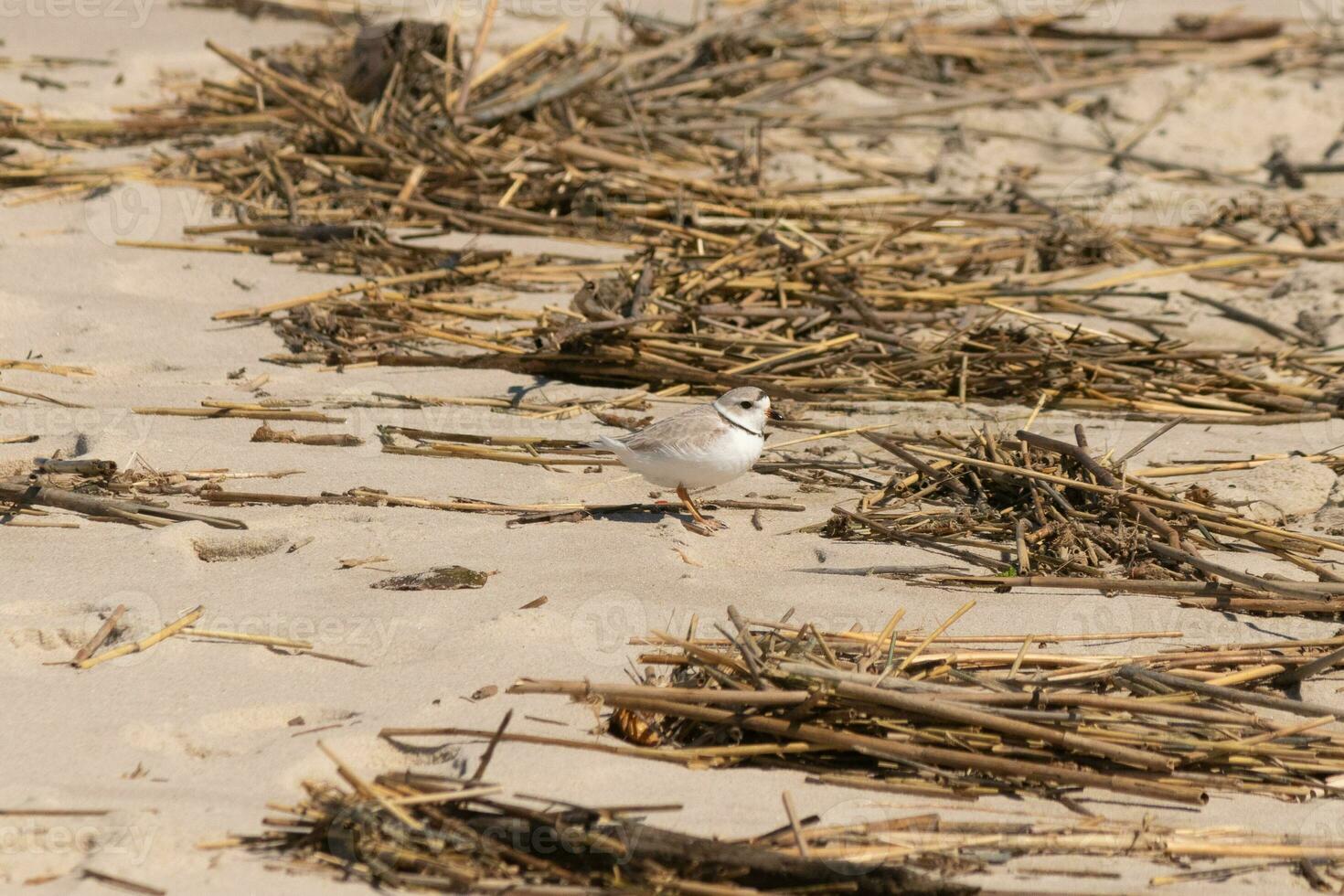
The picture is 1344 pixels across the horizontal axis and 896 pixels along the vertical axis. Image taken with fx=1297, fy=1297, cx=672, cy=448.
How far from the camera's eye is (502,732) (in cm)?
295

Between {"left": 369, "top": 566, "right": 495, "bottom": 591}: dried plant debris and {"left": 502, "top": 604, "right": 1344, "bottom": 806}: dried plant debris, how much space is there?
676mm

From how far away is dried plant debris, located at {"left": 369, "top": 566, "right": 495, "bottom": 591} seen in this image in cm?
369

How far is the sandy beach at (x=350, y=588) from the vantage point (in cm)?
279

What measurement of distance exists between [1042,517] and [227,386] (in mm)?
3278

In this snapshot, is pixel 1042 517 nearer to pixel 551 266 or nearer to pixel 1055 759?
pixel 1055 759

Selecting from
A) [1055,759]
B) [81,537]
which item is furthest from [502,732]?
[81,537]

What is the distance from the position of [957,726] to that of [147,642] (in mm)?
2049

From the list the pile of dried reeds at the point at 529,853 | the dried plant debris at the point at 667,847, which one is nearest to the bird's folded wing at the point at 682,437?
the dried plant debris at the point at 667,847
